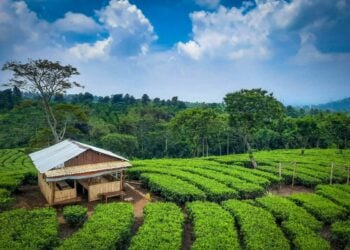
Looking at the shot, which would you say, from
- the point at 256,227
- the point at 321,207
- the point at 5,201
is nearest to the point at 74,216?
the point at 5,201

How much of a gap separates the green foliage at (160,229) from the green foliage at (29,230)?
12.2 ft

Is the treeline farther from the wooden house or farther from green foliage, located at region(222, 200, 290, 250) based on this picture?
green foliage, located at region(222, 200, 290, 250)

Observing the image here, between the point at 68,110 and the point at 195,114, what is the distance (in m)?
18.0

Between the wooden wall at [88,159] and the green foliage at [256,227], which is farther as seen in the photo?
the wooden wall at [88,159]

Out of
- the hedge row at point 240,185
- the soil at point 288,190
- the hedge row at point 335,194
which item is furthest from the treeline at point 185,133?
the hedge row at point 335,194

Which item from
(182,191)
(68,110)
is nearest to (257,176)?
(182,191)

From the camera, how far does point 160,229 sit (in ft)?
43.4

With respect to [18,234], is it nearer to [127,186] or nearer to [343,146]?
[127,186]

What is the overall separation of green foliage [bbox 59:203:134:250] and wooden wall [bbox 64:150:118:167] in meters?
4.24

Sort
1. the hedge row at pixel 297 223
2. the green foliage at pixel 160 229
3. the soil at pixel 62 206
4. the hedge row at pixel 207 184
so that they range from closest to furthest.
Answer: the green foliage at pixel 160 229, the hedge row at pixel 297 223, the soil at pixel 62 206, the hedge row at pixel 207 184

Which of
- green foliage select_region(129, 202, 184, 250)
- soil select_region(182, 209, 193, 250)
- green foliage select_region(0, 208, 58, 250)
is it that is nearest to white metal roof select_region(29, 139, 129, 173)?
green foliage select_region(0, 208, 58, 250)

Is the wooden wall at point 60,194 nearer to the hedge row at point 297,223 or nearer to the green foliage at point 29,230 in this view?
the green foliage at point 29,230

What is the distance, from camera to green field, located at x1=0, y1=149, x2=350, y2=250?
12.2 metres

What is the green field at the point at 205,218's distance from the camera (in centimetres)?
1220
